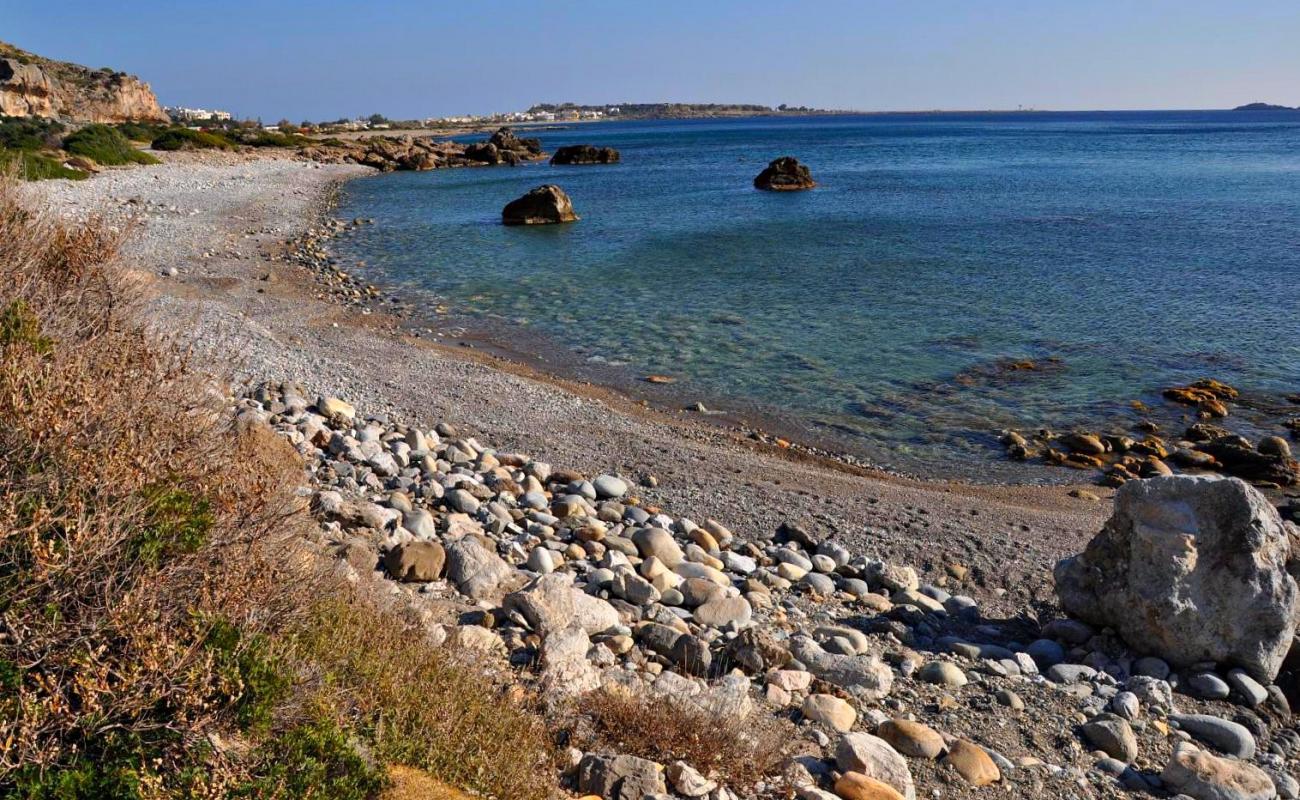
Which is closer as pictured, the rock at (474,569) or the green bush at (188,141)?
the rock at (474,569)

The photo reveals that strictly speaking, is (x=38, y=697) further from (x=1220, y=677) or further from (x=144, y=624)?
(x=1220, y=677)

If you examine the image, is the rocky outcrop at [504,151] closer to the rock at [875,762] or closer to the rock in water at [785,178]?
the rock in water at [785,178]

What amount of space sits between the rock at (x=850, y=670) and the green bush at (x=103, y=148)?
47765 millimetres

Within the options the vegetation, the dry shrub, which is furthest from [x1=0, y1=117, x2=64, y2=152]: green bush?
the dry shrub

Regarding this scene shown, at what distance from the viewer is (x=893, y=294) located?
951 inches

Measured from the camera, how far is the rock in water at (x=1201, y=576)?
693 centimetres

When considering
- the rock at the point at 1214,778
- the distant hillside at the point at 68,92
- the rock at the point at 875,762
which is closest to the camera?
the rock at the point at 875,762

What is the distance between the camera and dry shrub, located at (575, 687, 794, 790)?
453 cm

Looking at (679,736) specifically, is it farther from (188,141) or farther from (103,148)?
(188,141)

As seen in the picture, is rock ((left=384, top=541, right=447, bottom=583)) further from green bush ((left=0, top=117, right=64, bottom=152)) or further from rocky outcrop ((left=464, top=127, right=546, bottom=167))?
rocky outcrop ((left=464, top=127, right=546, bottom=167))

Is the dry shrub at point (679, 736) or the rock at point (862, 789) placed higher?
the dry shrub at point (679, 736)

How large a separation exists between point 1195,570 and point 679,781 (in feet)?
16.9

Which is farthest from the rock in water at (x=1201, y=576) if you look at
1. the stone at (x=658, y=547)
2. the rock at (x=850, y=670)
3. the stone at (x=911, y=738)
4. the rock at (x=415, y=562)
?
the rock at (x=415, y=562)

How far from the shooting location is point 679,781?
4.30 meters
